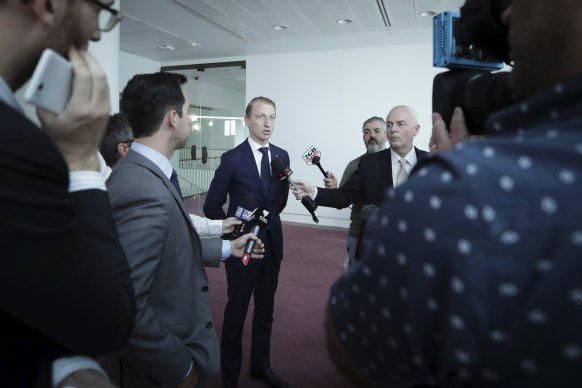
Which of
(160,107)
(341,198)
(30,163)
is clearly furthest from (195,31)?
(30,163)

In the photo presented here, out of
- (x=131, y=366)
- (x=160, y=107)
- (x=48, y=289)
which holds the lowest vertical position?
(x=131, y=366)

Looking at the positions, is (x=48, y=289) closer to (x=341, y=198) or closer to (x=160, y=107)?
(x=160, y=107)

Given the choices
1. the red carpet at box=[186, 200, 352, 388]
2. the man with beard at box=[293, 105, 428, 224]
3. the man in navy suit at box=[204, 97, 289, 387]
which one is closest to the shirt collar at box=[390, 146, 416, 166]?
the man with beard at box=[293, 105, 428, 224]

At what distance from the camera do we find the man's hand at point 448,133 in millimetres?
859

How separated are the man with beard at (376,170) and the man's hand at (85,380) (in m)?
2.02

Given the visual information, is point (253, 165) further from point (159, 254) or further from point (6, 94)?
point (6, 94)

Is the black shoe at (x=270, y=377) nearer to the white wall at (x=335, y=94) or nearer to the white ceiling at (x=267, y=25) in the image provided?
the white ceiling at (x=267, y=25)

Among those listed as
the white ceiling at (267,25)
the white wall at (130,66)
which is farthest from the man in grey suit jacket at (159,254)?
the white wall at (130,66)

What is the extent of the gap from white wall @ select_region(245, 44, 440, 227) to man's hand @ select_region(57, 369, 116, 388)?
22.0ft

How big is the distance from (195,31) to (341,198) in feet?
16.1

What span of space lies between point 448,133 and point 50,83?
822 millimetres

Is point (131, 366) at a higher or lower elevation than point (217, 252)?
lower

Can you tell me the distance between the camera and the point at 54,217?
549 millimetres

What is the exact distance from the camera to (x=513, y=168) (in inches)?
16.8
